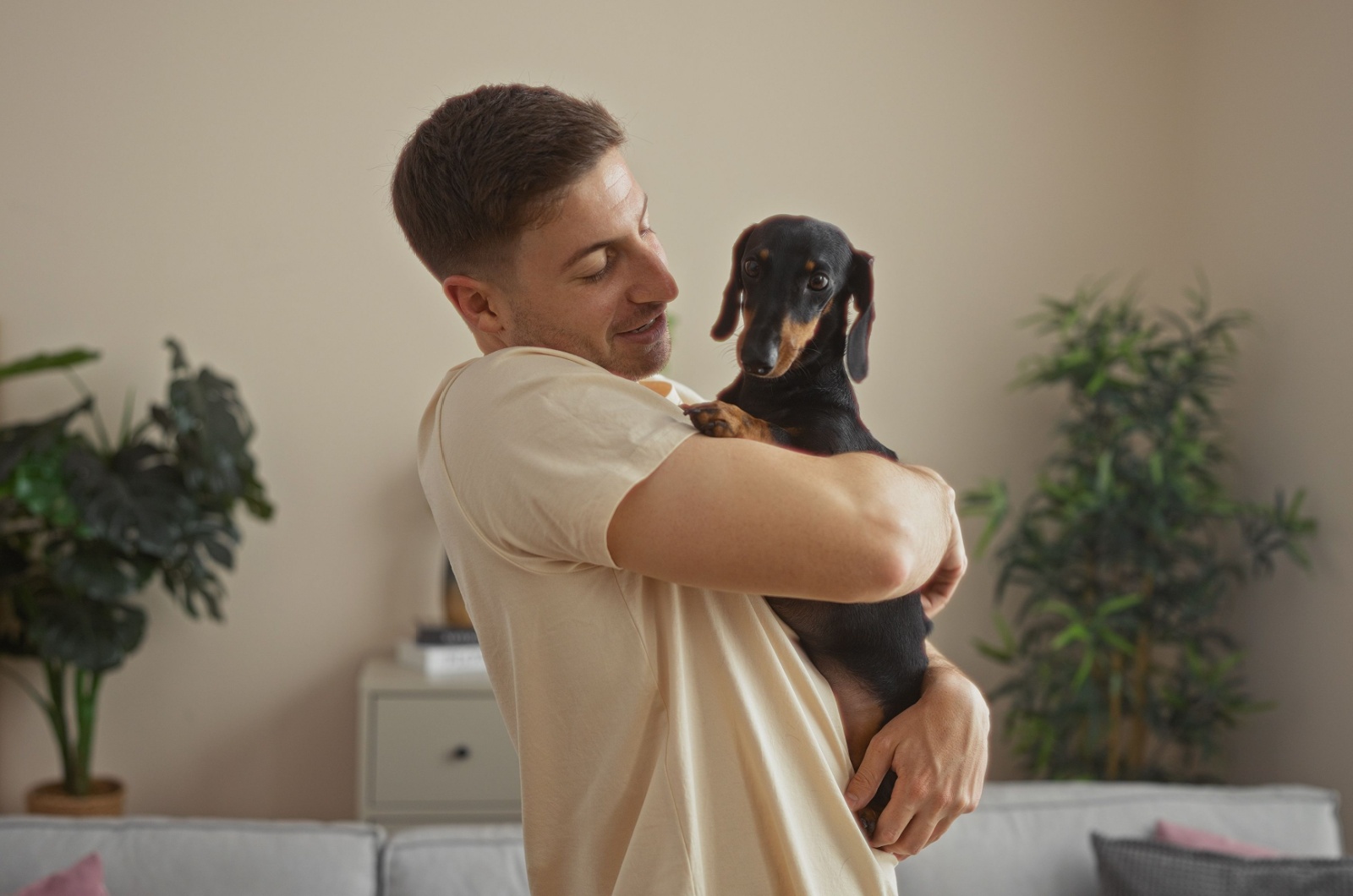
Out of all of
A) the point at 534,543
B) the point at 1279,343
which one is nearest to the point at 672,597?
the point at 534,543

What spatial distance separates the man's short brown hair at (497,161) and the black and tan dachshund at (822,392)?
7.8 inches

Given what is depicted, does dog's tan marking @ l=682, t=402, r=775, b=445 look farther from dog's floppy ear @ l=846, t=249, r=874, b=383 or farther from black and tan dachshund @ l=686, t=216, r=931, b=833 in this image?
dog's floppy ear @ l=846, t=249, r=874, b=383

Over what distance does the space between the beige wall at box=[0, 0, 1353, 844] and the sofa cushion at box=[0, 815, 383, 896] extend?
54.8 inches

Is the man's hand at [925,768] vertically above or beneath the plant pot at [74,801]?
above

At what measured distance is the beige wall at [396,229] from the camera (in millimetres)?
3426

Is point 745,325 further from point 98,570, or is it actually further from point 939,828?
point 98,570

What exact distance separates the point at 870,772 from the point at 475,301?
21.6 inches

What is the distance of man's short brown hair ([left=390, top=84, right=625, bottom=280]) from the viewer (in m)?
0.95

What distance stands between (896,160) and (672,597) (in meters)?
3.16

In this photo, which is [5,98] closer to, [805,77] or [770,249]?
[805,77]

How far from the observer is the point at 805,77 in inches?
148

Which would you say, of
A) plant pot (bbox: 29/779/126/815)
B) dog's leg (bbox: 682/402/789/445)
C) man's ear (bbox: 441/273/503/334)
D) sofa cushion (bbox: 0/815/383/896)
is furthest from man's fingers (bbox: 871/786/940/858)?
plant pot (bbox: 29/779/126/815)

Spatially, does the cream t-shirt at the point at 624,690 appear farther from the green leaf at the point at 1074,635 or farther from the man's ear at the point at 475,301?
the green leaf at the point at 1074,635

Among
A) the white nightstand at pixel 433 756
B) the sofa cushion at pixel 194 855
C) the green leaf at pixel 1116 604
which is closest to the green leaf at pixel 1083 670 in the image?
the green leaf at pixel 1116 604
